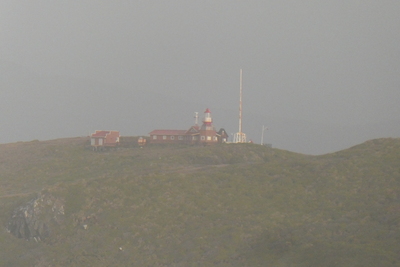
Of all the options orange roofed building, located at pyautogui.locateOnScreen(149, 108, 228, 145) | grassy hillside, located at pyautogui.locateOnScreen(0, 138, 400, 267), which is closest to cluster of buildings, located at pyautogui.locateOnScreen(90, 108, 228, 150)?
orange roofed building, located at pyautogui.locateOnScreen(149, 108, 228, 145)

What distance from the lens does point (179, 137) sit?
90.8 metres

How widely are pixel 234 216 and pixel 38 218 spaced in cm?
2058

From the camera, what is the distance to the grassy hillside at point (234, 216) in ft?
128

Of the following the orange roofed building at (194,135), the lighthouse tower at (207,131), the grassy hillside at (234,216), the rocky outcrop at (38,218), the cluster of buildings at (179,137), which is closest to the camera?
the grassy hillside at (234,216)

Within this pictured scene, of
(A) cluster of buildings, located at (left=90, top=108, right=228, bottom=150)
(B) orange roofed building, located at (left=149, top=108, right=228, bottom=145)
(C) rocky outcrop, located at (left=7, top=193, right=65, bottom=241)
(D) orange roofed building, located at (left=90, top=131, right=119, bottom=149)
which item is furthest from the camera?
(D) orange roofed building, located at (left=90, top=131, right=119, bottom=149)

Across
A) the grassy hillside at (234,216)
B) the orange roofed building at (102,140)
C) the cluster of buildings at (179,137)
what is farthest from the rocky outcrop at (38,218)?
the cluster of buildings at (179,137)

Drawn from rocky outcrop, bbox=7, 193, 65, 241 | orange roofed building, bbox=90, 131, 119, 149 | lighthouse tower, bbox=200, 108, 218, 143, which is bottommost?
rocky outcrop, bbox=7, 193, 65, 241

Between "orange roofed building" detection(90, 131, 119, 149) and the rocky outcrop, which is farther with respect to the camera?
"orange roofed building" detection(90, 131, 119, 149)

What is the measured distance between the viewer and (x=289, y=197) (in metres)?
50.3

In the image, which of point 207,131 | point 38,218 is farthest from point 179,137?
point 38,218

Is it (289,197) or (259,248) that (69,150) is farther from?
(259,248)

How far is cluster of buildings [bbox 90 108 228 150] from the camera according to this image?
288 feet

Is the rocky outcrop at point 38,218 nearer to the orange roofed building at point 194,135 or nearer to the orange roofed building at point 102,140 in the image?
the orange roofed building at point 102,140

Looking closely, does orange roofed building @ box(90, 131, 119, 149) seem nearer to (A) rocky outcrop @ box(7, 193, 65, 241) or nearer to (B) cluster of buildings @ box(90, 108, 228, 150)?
(B) cluster of buildings @ box(90, 108, 228, 150)
